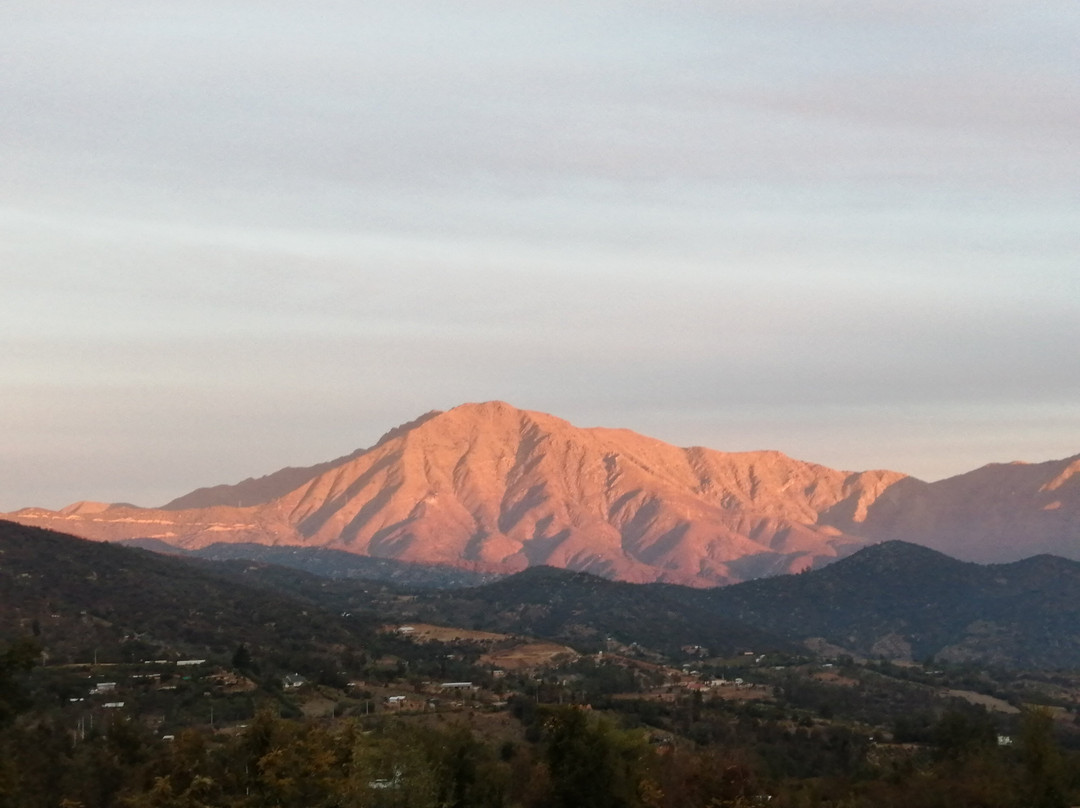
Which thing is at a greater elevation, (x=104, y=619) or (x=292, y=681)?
(x=104, y=619)

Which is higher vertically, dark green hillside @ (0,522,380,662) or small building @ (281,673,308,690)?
dark green hillside @ (0,522,380,662)

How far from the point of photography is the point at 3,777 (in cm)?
7056

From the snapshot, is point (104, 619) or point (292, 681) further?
point (104, 619)

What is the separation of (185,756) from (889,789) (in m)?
43.5

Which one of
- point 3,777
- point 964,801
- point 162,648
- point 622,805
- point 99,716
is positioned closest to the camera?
point 3,777

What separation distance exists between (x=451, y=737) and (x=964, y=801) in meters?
29.0

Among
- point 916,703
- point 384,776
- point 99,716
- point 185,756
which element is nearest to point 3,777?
point 185,756

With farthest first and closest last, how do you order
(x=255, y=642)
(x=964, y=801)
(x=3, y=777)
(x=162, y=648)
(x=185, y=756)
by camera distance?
(x=255, y=642) < (x=162, y=648) < (x=964, y=801) < (x=185, y=756) < (x=3, y=777)

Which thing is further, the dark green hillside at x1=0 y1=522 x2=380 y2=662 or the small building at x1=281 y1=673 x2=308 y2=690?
the dark green hillside at x1=0 y1=522 x2=380 y2=662

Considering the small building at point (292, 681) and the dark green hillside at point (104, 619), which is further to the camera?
the dark green hillside at point (104, 619)

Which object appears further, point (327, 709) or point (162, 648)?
point (162, 648)

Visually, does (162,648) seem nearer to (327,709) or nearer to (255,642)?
(255,642)

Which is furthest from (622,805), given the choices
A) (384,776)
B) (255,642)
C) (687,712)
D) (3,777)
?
(255,642)

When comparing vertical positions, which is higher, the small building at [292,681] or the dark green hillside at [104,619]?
the dark green hillside at [104,619]
